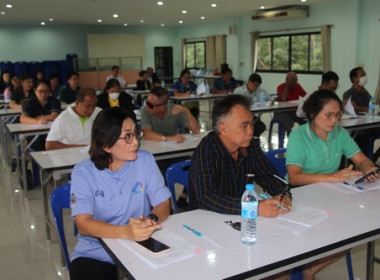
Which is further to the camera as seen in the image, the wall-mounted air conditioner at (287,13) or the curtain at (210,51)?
the curtain at (210,51)

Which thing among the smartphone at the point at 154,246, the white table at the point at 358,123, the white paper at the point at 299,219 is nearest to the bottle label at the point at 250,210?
the white paper at the point at 299,219

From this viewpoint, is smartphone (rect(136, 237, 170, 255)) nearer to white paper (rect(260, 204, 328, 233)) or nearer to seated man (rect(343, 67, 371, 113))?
white paper (rect(260, 204, 328, 233))

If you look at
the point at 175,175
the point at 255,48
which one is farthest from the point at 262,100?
the point at 255,48

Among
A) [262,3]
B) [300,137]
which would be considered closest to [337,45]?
[262,3]

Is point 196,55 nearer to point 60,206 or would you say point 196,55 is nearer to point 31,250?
point 31,250

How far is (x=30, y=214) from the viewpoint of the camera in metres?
3.85

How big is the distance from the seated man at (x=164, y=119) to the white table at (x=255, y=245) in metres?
1.99

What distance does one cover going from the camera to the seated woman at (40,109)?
4.57 m

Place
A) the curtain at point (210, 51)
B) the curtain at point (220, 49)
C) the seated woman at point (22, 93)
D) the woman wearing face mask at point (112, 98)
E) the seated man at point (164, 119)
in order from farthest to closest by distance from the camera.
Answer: the curtain at point (210, 51), the curtain at point (220, 49), the seated woman at point (22, 93), the woman wearing face mask at point (112, 98), the seated man at point (164, 119)

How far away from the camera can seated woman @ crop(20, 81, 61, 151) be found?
457 cm

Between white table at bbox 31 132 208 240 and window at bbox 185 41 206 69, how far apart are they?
12392 millimetres

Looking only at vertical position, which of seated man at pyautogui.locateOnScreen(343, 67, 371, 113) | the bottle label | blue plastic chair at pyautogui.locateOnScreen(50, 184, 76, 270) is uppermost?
seated man at pyautogui.locateOnScreen(343, 67, 371, 113)

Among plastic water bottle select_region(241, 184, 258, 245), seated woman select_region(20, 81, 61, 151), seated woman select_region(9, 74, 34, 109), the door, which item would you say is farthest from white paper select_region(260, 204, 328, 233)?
the door

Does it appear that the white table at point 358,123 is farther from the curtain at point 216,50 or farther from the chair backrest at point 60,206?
the curtain at point 216,50
